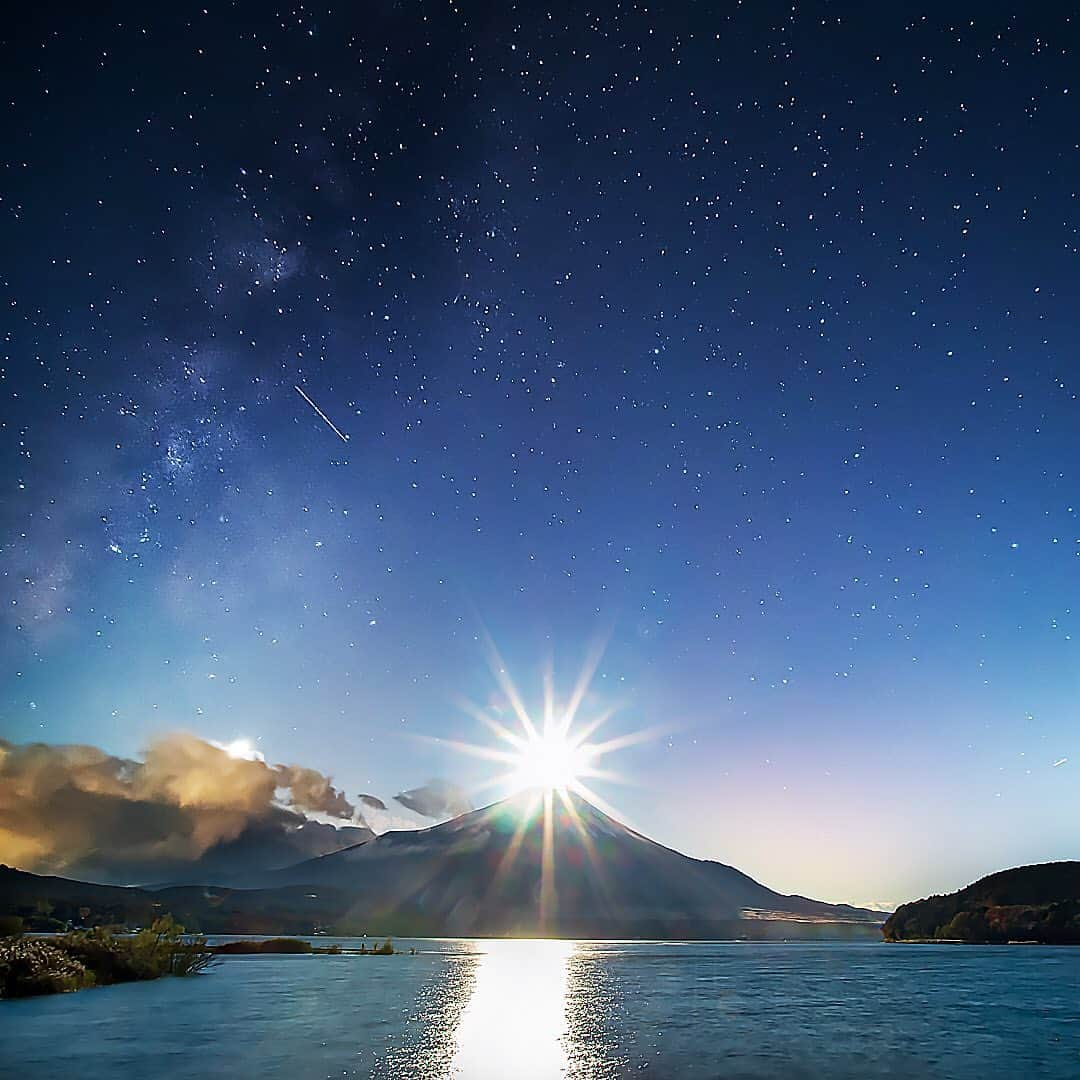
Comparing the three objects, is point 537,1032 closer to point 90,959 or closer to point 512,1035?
point 512,1035

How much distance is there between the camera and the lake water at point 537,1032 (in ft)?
114

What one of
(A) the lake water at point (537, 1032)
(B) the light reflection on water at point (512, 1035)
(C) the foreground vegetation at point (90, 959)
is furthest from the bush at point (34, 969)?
(B) the light reflection on water at point (512, 1035)

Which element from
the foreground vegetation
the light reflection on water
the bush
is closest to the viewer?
the light reflection on water

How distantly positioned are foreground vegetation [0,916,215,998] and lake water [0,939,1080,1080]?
2.40 m

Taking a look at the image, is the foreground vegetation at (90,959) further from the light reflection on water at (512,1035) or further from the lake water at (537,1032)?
the light reflection on water at (512,1035)

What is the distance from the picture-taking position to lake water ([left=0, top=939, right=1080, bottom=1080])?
1366 inches

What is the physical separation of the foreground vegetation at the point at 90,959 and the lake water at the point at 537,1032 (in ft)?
7.88

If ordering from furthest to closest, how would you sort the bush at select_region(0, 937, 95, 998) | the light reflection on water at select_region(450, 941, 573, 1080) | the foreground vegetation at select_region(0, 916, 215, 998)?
1. the foreground vegetation at select_region(0, 916, 215, 998)
2. the bush at select_region(0, 937, 95, 998)
3. the light reflection on water at select_region(450, 941, 573, 1080)

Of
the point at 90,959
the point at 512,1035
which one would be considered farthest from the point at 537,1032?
the point at 90,959

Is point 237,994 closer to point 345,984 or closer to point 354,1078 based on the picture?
point 345,984

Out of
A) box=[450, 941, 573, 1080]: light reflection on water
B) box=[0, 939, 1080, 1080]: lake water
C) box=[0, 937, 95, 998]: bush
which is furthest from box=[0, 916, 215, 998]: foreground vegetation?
box=[450, 941, 573, 1080]: light reflection on water

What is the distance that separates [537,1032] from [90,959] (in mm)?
46594

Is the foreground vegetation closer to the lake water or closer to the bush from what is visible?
the bush

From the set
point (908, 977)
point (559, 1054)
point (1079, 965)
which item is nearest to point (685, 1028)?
point (559, 1054)
